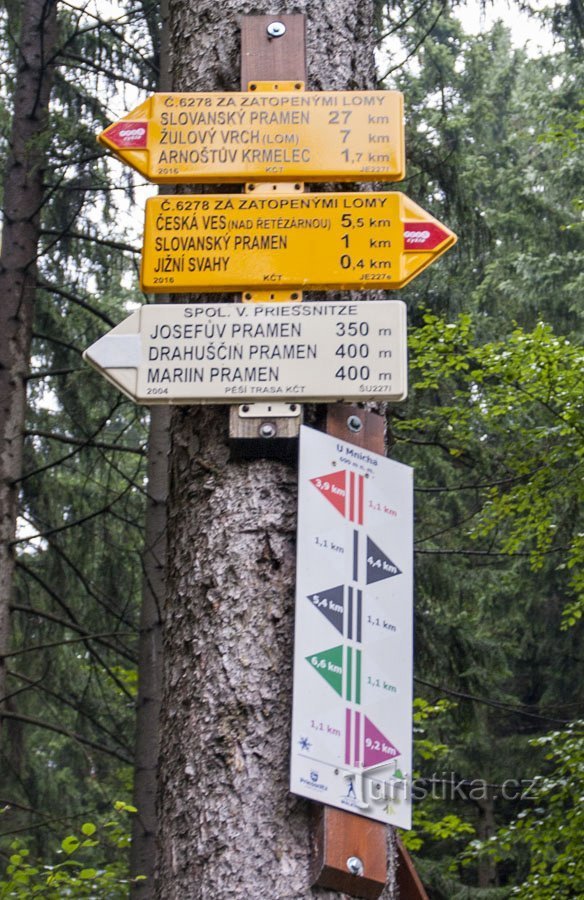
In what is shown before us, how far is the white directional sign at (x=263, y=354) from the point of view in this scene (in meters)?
2.57

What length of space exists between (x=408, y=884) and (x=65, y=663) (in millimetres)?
9434

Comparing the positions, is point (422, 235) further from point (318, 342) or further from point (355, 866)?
point (355, 866)

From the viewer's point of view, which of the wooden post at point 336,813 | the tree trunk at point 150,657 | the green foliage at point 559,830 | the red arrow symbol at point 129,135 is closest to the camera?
the wooden post at point 336,813

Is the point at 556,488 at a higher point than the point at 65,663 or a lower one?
higher

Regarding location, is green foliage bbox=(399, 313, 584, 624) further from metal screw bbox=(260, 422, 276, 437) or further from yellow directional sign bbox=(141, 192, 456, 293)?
metal screw bbox=(260, 422, 276, 437)

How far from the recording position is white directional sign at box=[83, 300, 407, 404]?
2.57 metres

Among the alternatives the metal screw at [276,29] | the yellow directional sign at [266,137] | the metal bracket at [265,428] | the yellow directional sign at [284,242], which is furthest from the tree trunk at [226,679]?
the metal screw at [276,29]

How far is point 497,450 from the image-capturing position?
10.0 m

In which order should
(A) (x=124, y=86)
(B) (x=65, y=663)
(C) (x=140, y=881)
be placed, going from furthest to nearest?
(B) (x=65, y=663) → (A) (x=124, y=86) → (C) (x=140, y=881)

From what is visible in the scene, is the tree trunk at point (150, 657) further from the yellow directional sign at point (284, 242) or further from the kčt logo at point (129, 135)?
the yellow directional sign at point (284, 242)

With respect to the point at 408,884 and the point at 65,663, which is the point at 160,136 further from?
the point at 65,663

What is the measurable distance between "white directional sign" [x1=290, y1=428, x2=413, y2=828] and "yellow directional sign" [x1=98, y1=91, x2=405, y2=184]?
64cm

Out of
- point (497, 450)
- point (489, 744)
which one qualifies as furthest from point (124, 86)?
→ point (489, 744)

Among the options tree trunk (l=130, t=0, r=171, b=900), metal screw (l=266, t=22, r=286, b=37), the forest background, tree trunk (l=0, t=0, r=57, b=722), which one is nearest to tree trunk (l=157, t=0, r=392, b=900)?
metal screw (l=266, t=22, r=286, b=37)
